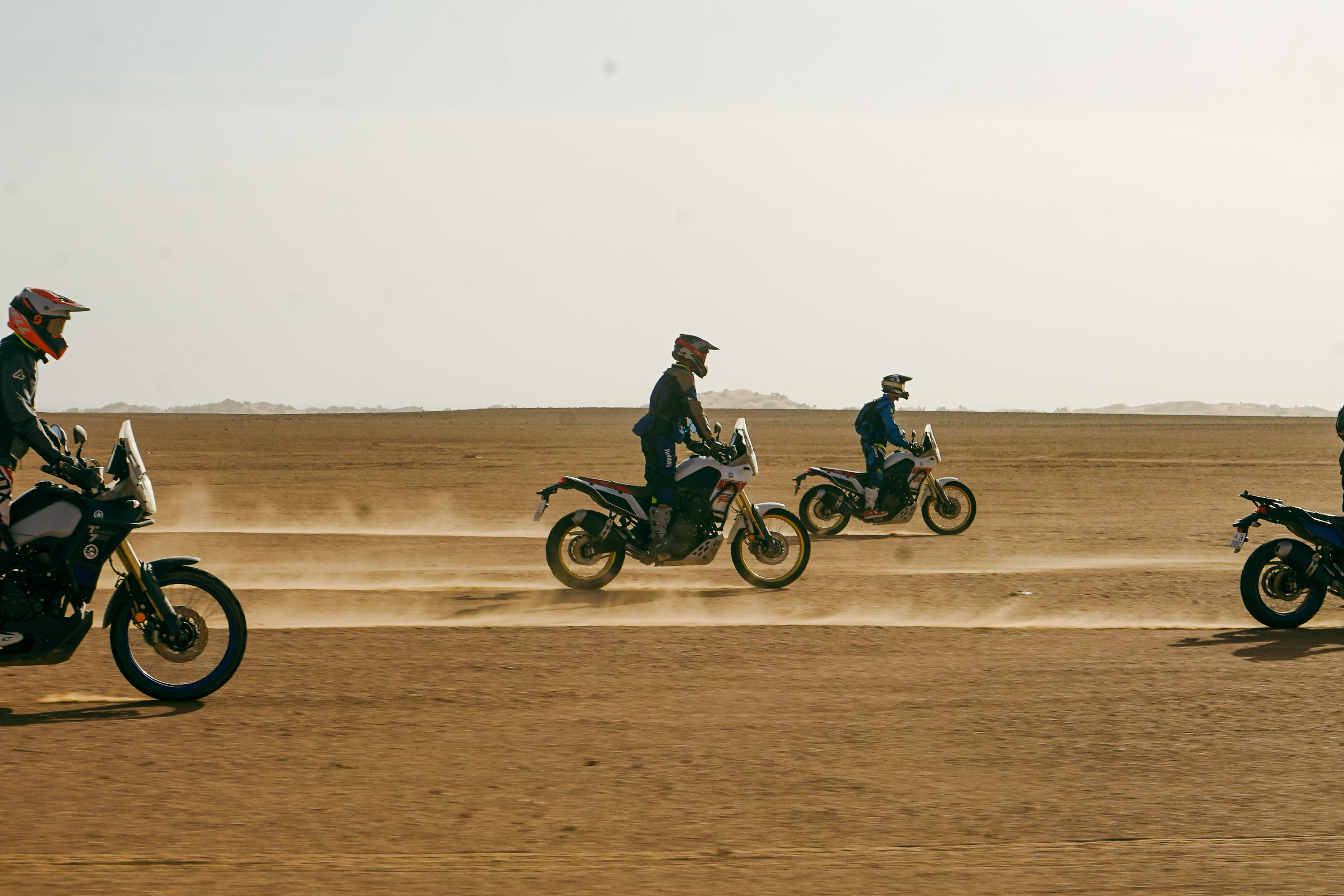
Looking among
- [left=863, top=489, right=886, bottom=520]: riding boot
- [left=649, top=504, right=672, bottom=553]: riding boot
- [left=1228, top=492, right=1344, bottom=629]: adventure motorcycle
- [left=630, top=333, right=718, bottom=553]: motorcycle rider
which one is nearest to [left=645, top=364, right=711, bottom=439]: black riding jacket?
[left=630, top=333, right=718, bottom=553]: motorcycle rider

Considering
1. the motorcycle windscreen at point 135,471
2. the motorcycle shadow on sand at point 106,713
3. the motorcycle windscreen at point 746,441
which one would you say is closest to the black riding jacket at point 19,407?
the motorcycle windscreen at point 135,471

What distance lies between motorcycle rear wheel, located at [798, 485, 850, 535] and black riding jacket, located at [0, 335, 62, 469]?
1327 cm

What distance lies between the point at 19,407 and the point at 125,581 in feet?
3.81

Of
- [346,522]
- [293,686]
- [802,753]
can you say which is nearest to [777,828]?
[802,753]

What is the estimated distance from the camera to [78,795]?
576 centimetres

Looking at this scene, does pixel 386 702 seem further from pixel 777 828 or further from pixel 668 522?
pixel 668 522

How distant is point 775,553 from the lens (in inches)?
→ 511

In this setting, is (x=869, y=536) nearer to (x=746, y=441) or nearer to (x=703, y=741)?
(x=746, y=441)

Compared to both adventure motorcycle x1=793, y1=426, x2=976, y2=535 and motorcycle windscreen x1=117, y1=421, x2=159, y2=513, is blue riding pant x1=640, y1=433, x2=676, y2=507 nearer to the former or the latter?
motorcycle windscreen x1=117, y1=421, x2=159, y2=513

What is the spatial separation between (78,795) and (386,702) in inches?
82.3

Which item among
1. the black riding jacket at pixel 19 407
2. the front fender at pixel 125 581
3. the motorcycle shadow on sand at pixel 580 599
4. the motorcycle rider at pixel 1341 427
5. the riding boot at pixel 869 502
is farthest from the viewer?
the riding boot at pixel 869 502

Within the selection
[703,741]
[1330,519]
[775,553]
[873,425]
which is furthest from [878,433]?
[703,741]

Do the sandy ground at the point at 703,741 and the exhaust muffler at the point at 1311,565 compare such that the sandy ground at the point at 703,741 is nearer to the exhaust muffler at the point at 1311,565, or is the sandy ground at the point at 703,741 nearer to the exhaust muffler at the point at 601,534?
the exhaust muffler at the point at 1311,565

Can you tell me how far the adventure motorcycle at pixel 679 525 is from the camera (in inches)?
497
